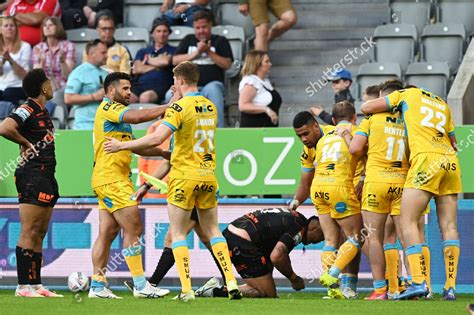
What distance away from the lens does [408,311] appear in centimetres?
1042

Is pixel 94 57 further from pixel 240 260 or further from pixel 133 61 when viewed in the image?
pixel 240 260

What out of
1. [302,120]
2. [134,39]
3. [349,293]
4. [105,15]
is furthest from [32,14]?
[349,293]

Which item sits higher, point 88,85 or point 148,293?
point 88,85

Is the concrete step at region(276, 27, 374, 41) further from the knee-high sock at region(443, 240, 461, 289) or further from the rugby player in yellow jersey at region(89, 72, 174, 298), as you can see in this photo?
the knee-high sock at region(443, 240, 461, 289)

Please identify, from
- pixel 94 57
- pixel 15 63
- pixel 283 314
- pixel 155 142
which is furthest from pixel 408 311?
pixel 15 63

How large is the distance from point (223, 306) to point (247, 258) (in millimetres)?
2024

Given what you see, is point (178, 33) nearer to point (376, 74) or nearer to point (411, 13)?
point (376, 74)

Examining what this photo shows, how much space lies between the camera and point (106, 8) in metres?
19.1

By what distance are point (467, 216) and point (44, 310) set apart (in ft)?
18.9

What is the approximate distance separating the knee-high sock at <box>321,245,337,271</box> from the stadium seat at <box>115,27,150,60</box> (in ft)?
21.7

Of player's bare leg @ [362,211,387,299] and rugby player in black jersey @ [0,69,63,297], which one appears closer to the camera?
player's bare leg @ [362,211,387,299]

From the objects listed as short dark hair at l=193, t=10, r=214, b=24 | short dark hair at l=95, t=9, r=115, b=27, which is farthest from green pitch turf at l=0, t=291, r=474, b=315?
short dark hair at l=95, t=9, r=115, b=27

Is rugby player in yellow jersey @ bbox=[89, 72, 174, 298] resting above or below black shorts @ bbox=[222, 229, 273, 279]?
above

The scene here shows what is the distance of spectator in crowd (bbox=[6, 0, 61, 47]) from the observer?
1839cm
